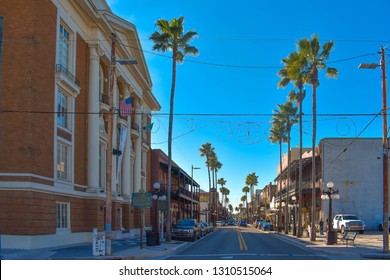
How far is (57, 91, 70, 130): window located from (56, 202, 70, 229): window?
4.63m

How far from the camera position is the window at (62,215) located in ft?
89.4

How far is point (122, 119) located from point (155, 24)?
869 centimetres

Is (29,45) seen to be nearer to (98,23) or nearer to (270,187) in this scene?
(98,23)

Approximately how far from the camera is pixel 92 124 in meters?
32.3

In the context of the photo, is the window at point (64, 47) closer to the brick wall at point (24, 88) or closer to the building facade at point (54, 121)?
the building facade at point (54, 121)

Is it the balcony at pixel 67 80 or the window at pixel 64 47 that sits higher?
the window at pixel 64 47

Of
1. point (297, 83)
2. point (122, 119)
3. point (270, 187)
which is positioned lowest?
point (270, 187)

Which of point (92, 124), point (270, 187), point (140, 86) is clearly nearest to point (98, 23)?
point (92, 124)

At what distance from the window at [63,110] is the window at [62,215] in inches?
182

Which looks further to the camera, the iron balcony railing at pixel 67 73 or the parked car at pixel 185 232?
the parked car at pixel 185 232

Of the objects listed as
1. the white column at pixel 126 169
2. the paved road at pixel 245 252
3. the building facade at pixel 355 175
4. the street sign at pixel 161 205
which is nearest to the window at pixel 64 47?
the street sign at pixel 161 205

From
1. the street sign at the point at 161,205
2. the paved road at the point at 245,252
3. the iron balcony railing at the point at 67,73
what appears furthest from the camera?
the street sign at the point at 161,205

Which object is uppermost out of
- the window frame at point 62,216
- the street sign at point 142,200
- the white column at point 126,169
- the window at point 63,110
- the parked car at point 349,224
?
the window at point 63,110

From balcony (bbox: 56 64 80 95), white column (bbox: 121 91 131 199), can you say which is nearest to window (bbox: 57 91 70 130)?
balcony (bbox: 56 64 80 95)
